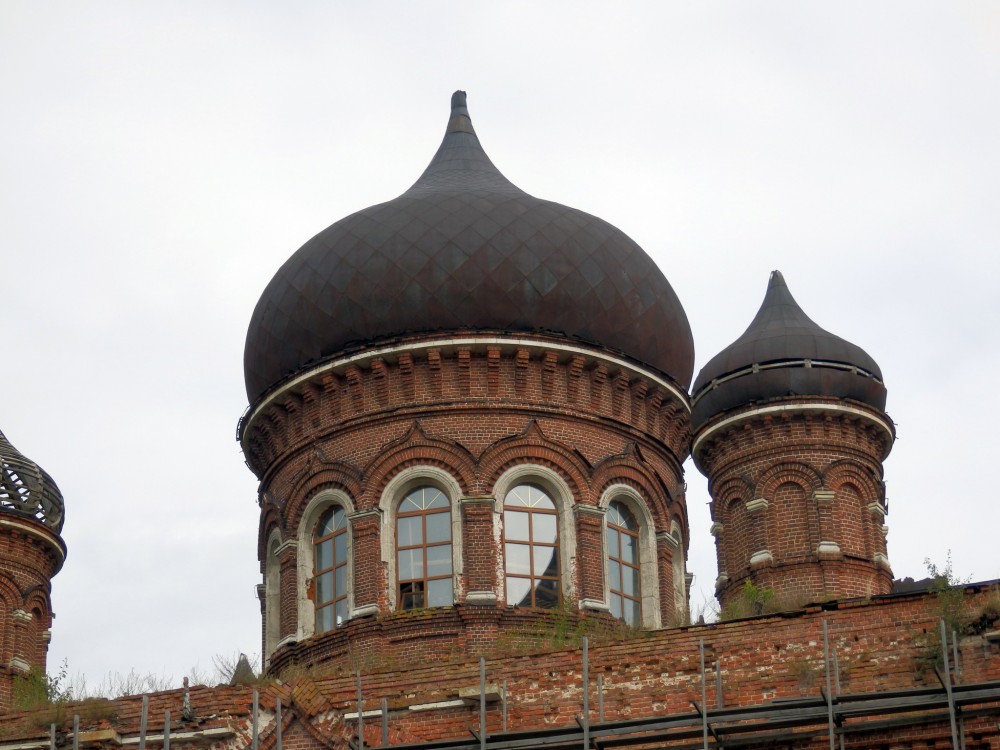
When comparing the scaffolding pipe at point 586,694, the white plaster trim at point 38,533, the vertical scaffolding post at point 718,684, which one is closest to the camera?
the scaffolding pipe at point 586,694

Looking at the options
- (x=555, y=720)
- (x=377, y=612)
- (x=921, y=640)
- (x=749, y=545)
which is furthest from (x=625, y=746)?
(x=749, y=545)

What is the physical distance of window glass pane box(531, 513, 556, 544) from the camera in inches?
1065

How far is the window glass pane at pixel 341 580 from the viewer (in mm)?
27188

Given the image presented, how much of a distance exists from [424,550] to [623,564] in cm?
256

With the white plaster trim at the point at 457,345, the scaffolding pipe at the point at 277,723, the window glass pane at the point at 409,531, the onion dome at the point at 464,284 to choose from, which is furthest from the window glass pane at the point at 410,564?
the scaffolding pipe at the point at 277,723

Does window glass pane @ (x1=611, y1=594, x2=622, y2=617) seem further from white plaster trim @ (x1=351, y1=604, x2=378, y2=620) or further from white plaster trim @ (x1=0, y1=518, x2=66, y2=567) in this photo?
white plaster trim @ (x1=0, y1=518, x2=66, y2=567)

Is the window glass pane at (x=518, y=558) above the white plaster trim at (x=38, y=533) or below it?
below

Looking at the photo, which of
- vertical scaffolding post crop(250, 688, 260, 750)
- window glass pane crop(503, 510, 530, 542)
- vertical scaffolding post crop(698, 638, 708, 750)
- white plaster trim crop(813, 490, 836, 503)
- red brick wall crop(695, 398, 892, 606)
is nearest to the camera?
vertical scaffolding post crop(698, 638, 708, 750)

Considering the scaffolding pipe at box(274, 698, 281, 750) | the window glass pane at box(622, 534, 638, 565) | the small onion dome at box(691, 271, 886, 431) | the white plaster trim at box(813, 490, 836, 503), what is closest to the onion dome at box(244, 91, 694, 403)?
the window glass pane at box(622, 534, 638, 565)

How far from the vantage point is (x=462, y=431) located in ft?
90.0

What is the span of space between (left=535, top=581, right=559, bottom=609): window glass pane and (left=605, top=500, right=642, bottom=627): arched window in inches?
28.9

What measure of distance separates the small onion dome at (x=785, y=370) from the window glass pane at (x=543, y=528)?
6914mm

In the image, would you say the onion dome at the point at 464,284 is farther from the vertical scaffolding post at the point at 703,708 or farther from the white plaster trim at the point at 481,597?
the vertical scaffolding post at the point at 703,708

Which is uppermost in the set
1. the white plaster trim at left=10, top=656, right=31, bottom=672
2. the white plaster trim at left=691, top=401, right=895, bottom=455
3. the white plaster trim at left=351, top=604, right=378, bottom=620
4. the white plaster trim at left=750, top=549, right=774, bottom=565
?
the white plaster trim at left=691, top=401, right=895, bottom=455
